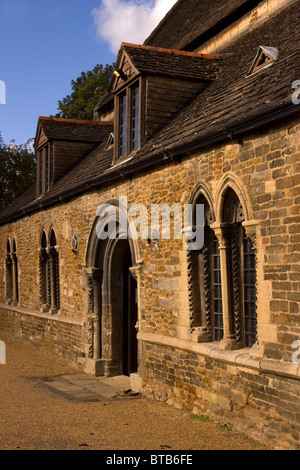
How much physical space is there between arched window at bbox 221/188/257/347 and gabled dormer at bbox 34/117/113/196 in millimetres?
9592

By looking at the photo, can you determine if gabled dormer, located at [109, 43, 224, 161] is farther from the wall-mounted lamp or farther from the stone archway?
the stone archway

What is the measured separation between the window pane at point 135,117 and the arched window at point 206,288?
3.15m

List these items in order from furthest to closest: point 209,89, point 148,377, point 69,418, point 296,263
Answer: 1. point 209,89
2. point 148,377
3. point 69,418
4. point 296,263

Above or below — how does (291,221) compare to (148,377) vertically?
above

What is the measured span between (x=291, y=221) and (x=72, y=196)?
7.85 metres

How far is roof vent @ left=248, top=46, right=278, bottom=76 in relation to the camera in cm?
838

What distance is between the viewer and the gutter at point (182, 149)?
625 cm

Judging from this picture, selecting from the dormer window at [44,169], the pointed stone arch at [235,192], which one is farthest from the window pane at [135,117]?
the dormer window at [44,169]

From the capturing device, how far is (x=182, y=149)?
823cm

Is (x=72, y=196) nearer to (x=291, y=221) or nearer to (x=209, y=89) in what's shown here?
(x=209, y=89)

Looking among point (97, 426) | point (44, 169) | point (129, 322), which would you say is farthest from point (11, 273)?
point (97, 426)

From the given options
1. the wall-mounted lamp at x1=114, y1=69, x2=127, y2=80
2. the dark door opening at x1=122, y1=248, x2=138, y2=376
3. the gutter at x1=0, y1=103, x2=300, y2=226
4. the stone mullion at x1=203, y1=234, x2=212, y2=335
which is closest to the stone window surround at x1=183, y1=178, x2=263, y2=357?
the stone mullion at x1=203, y1=234, x2=212, y2=335
